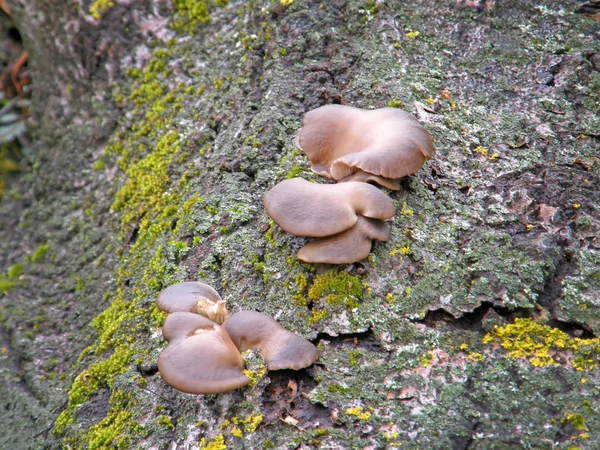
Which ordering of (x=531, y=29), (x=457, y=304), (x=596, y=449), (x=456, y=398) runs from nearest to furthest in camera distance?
(x=596, y=449)
(x=456, y=398)
(x=457, y=304)
(x=531, y=29)

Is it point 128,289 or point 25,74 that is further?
point 25,74

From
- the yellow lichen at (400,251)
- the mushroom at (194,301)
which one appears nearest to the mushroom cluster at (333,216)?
the yellow lichen at (400,251)

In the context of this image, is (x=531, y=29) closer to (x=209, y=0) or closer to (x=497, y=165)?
(x=497, y=165)

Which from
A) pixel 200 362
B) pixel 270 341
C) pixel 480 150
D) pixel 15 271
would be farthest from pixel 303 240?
pixel 15 271

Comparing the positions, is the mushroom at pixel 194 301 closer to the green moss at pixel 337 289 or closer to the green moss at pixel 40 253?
the green moss at pixel 337 289

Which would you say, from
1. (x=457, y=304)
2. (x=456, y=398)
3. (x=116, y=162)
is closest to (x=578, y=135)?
(x=457, y=304)

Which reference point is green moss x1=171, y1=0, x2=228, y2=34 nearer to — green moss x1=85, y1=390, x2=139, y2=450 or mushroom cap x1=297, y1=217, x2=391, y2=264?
mushroom cap x1=297, y1=217, x2=391, y2=264

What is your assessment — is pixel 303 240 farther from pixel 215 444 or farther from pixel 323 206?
pixel 215 444

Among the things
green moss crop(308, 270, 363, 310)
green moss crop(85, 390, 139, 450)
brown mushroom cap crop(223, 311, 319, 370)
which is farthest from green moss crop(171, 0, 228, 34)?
green moss crop(85, 390, 139, 450)
